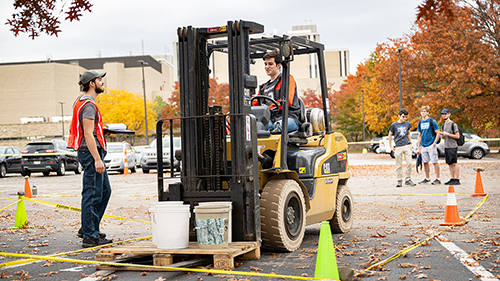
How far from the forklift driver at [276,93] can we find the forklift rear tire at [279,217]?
938 millimetres

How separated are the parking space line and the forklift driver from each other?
2.35m

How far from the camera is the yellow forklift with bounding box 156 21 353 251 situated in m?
6.05

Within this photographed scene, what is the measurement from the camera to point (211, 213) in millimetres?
5582

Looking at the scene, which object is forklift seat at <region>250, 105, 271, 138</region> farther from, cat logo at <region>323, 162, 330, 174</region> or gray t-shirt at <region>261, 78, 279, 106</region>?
cat logo at <region>323, 162, 330, 174</region>

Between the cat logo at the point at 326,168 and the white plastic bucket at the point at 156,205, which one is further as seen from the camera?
the cat logo at the point at 326,168

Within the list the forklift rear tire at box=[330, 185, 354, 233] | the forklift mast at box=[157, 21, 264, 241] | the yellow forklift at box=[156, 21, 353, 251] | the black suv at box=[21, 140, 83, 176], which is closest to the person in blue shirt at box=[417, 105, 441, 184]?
the forklift rear tire at box=[330, 185, 354, 233]

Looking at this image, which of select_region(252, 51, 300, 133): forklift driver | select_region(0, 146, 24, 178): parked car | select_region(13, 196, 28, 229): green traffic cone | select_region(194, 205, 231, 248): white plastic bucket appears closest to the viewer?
select_region(194, 205, 231, 248): white plastic bucket

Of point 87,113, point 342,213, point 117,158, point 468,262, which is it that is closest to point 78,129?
point 87,113

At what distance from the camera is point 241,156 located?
605cm

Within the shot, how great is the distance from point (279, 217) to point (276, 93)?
177 centimetres

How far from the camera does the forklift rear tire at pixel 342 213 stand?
7.91 m

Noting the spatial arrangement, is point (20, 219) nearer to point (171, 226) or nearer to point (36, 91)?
point (171, 226)

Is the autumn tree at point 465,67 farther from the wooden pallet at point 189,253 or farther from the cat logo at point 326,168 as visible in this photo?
the wooden pallet at point 189,253

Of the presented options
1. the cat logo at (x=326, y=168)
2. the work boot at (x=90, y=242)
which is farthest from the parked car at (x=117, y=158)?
the cat logo at (x=326, y=168)
